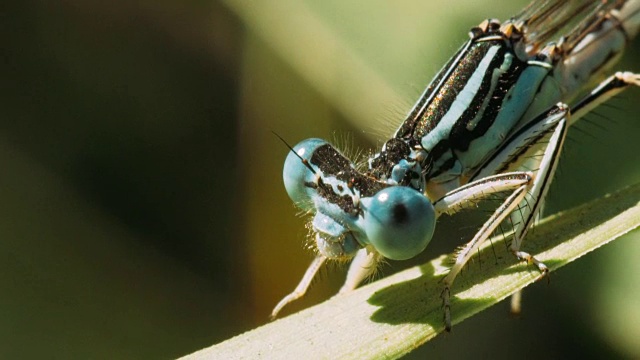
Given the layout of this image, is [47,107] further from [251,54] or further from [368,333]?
[368,333]

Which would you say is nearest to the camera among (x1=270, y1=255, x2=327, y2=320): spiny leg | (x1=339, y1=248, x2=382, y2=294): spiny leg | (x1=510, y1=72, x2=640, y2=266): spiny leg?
(x1=510, y1=72, x2=640, y2=266): spiny leg

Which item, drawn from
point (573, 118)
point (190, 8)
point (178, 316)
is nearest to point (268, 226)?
point (178, 316)

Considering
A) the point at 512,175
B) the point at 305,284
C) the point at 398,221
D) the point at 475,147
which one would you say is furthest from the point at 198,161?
the point at 398,221

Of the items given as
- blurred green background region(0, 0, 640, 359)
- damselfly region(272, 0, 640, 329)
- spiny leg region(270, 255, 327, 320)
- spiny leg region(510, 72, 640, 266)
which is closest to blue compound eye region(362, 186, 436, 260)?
damselfly region(272, 0, 640, 329)

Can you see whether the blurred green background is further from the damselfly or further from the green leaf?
the green leaf

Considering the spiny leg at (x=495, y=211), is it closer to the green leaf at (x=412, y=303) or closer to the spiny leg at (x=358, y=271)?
the green leaf at (x=412, y=303)

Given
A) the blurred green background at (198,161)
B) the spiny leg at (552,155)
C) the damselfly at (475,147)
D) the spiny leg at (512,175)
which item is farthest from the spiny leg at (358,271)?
the blurred green background at (198,161)
